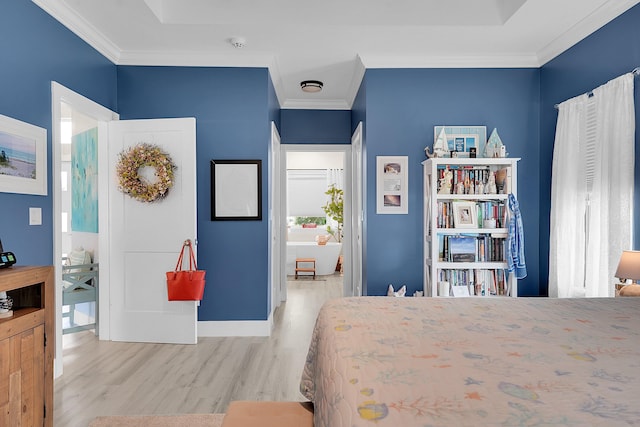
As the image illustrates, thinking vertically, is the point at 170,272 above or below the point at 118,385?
above

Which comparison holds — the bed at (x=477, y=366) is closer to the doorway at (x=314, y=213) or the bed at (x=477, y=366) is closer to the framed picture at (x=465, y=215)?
the framed picture at (x=465, y=215)

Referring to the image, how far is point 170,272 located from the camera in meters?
3.67

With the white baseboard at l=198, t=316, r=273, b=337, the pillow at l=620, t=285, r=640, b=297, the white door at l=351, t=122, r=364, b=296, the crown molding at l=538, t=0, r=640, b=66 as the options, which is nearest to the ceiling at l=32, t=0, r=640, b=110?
the crown molding at l=538, t=0, r=640, b=66

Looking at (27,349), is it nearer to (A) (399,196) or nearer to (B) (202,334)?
(B) (202,334)

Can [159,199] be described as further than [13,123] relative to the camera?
Yes

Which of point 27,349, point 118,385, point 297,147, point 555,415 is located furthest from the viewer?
point 297,147

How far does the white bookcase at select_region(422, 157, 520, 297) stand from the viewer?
376cm

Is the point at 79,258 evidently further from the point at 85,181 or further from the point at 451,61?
the point at 451,61

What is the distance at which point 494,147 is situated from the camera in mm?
3873

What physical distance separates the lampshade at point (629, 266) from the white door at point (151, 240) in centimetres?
328

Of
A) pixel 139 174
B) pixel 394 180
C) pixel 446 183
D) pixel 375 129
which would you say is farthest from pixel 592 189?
pixel 139 174

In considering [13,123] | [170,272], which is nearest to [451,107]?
[170,272]

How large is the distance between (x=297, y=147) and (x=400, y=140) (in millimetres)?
1924

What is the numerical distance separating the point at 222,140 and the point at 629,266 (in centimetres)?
341
